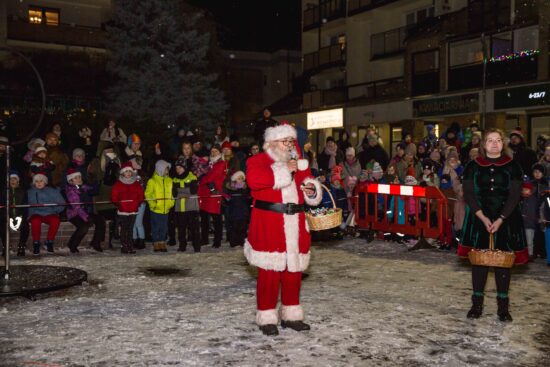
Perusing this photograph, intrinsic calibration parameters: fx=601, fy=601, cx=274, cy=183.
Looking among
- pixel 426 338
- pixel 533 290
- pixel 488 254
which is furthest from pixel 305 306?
pixel 533 290

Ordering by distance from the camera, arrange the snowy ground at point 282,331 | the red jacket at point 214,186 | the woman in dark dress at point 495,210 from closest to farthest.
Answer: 1. the snowy ground at point 282,331
2. the woman in dark dress at point 495,210
3. the red jacket at point 214,186

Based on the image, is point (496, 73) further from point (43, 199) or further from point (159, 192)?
point (43, 199)

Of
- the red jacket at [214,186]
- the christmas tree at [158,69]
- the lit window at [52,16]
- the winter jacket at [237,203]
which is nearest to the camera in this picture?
the winter jacket at [237,203]

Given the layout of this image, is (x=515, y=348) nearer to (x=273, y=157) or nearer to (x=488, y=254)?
(x=488, y=254)

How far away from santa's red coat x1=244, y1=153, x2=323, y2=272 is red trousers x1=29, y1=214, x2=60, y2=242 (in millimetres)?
6686

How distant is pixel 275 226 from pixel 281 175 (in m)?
0.51

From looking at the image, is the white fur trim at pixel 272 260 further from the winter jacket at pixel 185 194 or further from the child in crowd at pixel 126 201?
the child in crowd at pixel 126 201

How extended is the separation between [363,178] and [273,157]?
8090mm

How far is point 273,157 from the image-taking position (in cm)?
610

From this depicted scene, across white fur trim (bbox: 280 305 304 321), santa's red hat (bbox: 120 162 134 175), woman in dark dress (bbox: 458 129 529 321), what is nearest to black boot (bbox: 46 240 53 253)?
santa's red hat (bbox: 120 162 134 175)

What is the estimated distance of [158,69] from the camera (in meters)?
26.6

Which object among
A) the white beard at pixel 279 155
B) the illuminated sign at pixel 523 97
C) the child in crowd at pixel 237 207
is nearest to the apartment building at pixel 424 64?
the illuminated sign at pixel 523 97

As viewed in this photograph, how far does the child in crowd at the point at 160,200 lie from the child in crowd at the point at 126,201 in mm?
274

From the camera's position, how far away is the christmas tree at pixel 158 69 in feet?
86.7
